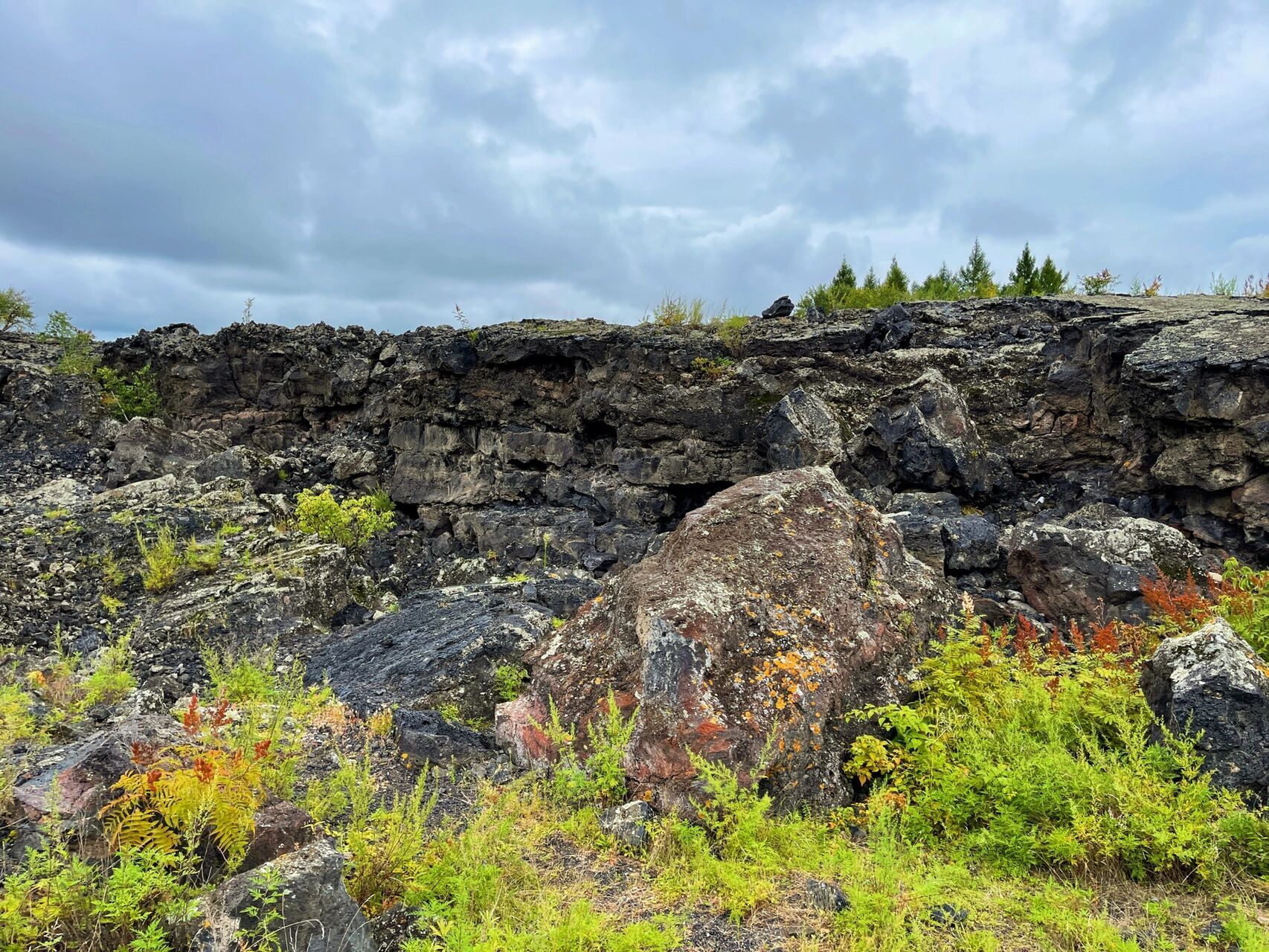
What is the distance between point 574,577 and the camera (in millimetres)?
11195

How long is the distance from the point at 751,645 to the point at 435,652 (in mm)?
4126

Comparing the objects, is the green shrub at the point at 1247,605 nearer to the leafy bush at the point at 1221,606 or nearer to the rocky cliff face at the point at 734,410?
the leafy bush at the point at 1221,606

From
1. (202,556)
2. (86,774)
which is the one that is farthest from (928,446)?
(202,556)

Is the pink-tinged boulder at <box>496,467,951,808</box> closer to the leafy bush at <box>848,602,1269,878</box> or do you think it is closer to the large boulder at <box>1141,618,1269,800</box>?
the leafy bush at <box>848,602,1269,878</box>

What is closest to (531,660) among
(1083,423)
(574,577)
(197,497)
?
(574,577)

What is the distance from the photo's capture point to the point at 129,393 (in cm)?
1831

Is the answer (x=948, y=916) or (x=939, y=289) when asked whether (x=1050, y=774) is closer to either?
(x=948, y=916)

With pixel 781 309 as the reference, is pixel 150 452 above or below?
below

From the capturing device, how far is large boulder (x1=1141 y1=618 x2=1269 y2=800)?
166 inches

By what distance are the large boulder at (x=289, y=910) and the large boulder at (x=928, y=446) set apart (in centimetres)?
1053

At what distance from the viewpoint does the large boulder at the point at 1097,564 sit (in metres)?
8.17

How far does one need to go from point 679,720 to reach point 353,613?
8.22 m

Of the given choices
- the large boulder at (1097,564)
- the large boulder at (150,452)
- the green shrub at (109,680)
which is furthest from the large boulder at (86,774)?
the large boulder at (150,452)

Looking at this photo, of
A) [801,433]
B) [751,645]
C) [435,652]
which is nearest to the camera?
[751,645]
